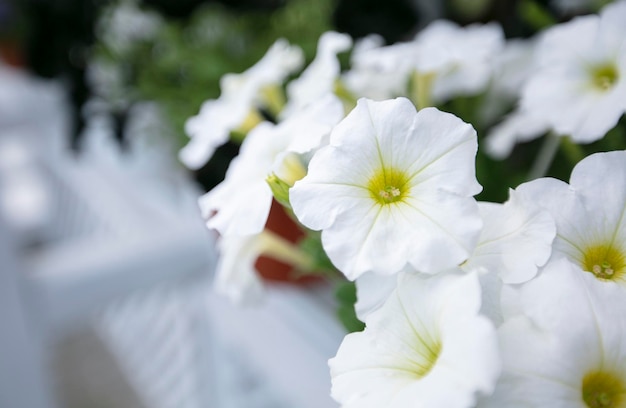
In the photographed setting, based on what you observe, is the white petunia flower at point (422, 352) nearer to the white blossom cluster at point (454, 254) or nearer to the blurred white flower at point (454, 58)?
the white blossom cluster at point (454, 254)

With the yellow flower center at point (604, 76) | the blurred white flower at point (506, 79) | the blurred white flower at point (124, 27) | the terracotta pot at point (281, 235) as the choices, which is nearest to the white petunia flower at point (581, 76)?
the yellow flower center at point (604, 76)

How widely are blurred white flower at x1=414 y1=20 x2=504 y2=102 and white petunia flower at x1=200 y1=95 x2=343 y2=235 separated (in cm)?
10

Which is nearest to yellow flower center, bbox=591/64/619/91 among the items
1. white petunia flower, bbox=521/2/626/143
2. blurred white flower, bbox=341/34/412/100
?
white petunia flower, bbox=521/2/626/143

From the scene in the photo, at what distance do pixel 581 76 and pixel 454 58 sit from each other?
0.25 ft

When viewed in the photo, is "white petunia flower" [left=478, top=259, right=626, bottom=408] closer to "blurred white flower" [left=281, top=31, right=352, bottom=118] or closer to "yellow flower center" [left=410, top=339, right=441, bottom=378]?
"yellow flower center" [left=410, top=339, right=441, bottom=378]

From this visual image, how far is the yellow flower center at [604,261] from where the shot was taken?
0.65 feet

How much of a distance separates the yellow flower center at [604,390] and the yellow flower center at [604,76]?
16 centimetres

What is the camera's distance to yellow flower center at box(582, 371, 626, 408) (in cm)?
17

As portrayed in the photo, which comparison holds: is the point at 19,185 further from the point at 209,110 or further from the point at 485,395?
the point at 485,395

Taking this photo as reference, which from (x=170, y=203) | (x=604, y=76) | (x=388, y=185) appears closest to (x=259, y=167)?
(x=388, y=185)

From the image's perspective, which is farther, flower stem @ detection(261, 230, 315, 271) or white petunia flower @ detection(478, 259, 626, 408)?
flower stem @ detection(261, 230, 315, 271)

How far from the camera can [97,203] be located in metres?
1.08

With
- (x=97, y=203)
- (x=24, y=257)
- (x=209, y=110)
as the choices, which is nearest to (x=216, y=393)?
(x=24, y=257)

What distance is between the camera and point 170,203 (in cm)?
83
